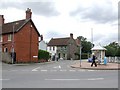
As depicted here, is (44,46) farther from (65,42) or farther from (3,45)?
(3,45)

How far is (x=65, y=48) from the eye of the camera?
98938 millimetres

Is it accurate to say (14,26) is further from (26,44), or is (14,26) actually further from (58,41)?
(58,41)

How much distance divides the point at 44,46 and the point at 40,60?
32.5m

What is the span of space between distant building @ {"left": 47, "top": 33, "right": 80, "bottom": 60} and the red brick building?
139ft

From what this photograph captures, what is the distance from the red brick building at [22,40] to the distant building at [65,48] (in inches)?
1670

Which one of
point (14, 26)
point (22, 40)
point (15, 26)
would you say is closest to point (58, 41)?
point (14, 26)

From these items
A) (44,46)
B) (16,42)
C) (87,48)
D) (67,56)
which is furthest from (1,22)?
(87,48)

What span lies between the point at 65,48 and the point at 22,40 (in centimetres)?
4664

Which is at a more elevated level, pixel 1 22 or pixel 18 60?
pixel 1 22

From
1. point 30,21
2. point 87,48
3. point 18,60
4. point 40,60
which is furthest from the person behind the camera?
point 87,48

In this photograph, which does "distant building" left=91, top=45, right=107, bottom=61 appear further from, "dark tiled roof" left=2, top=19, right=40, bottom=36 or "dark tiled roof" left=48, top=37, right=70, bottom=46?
"dark tiled roof" left=48, top=37, right=70, bottom=46

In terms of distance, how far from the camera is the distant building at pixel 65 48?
98.6 meters

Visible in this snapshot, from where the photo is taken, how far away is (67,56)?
98.1 meters

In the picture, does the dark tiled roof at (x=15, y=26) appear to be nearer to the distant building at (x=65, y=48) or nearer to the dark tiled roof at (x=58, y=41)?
the distant building at (x=65, y=48)
